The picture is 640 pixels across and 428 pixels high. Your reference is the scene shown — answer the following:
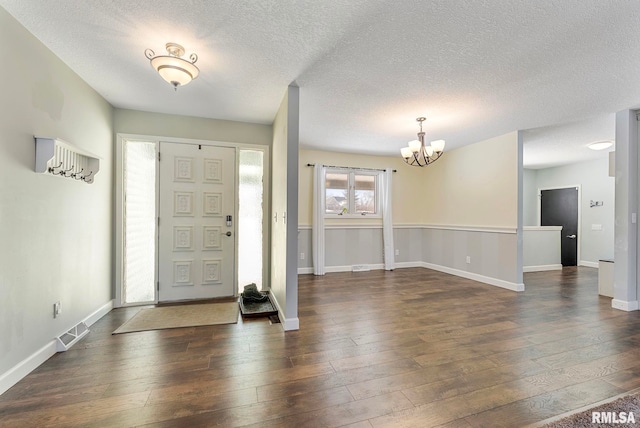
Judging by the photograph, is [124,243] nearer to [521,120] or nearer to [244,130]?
[244,130]

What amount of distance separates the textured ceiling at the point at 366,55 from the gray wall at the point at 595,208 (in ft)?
10.3

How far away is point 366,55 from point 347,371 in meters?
2.55

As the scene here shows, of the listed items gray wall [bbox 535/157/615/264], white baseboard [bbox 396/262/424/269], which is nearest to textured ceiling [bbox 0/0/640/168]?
gray wall [bbox 535/157/615/264]

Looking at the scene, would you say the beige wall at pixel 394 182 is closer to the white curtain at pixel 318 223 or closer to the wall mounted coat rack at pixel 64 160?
the white curtain at pixel 318 223

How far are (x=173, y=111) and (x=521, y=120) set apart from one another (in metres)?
4.79

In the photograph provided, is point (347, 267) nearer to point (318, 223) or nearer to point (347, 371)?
point (318, 223)

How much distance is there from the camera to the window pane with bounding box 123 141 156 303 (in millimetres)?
3479

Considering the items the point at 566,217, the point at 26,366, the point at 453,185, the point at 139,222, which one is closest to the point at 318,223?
the point at 453,185

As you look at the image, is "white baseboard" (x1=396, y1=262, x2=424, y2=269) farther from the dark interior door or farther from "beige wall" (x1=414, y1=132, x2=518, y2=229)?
the dark interior door

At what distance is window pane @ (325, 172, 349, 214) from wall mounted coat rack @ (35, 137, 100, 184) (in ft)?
12.5

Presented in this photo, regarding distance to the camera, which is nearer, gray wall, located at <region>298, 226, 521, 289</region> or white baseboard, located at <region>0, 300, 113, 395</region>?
white baseboard, located at <region>0, 300, 113, 395</region>

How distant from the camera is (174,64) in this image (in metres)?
2.09

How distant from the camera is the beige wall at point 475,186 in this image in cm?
432

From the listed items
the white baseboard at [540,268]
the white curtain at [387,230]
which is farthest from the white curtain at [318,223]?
the white baseboard at [540,268]
